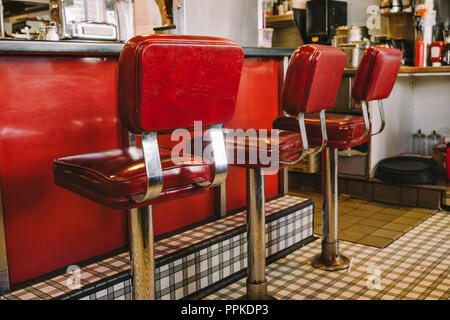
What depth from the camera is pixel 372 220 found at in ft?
12.2

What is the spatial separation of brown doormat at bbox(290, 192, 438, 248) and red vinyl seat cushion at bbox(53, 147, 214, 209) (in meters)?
1.99

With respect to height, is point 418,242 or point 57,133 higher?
point 57,133

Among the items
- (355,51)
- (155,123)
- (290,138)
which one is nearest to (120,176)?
(155,123)

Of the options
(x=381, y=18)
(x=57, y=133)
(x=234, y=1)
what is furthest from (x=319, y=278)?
(x=381, y=18)

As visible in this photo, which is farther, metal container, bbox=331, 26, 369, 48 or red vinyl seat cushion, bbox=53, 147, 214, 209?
metal container, bbox=331, 26, 369, 48

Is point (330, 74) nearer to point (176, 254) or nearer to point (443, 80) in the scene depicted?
point (176, 254)

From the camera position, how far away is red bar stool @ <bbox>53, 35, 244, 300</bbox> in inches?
52.1

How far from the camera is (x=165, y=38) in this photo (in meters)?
1.32

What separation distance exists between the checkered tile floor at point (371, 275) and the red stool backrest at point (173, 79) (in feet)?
4.25

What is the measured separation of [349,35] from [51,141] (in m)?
3.37

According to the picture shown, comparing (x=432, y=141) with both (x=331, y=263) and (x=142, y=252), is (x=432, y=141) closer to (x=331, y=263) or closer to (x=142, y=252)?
(x=331, y=263)

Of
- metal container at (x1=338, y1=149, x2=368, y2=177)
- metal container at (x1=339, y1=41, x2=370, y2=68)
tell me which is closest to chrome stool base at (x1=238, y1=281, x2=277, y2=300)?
metal container at (x1=338, y1=149, x2=368, y2=177)

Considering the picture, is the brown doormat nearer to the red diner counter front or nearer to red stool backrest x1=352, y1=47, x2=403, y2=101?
red stool backrest x1=352, y1=47, x2=403, y2=101

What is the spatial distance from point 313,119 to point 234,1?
3.59ft
